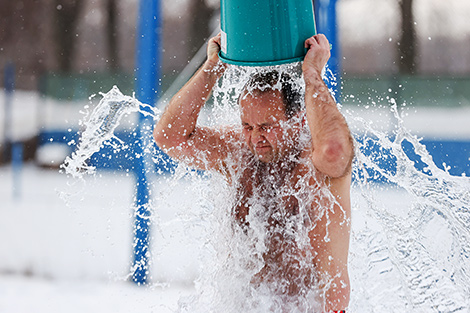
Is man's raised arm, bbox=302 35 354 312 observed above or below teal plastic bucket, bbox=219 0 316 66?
below

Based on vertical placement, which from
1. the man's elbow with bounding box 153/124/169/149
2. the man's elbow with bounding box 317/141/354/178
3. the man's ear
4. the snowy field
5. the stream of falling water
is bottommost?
the snowy field

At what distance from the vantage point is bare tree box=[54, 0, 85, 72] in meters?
8.19

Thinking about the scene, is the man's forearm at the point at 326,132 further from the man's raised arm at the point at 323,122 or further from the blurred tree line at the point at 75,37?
the blurred tree line at the point at 75,37

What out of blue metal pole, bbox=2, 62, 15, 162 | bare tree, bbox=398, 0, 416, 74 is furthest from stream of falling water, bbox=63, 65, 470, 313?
blue metal pole, bbox=2, 62, 15, 162

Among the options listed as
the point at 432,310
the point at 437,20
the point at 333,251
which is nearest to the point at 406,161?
the point at 333,251

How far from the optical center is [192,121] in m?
1.57

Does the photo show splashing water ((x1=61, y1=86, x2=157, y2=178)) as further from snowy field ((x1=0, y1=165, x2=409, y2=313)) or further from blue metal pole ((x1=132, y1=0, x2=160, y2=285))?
blue metal pole ((x1=132, y1=0, x2=160, y2=285))

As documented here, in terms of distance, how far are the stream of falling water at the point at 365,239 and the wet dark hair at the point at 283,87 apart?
37 millimetres

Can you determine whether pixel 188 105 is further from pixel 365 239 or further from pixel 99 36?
pixel 99 36

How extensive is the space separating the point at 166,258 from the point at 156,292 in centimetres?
53

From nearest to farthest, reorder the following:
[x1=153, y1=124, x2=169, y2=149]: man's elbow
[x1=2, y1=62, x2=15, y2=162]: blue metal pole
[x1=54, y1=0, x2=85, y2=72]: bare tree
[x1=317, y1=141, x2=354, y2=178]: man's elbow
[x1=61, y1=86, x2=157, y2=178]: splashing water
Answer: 1. [x1=317, y1=141, x2=354, y2=178]: man's elbow
2. [x1=153, y1=124, x2=169, y2=149]: man's elbow
3. [x1=61, y1=86, x2=157, y2=178]: splashing water
4. [x1=2, y1=62, x2=15, y2=162]: blue metal pole
5. [x1=54, y1=0, x2=85, y2=72]: bare tree

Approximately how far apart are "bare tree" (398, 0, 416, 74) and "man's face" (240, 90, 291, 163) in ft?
16.6

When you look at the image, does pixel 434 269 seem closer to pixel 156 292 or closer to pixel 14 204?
pixel 156 292

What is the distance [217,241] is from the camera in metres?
1.67
